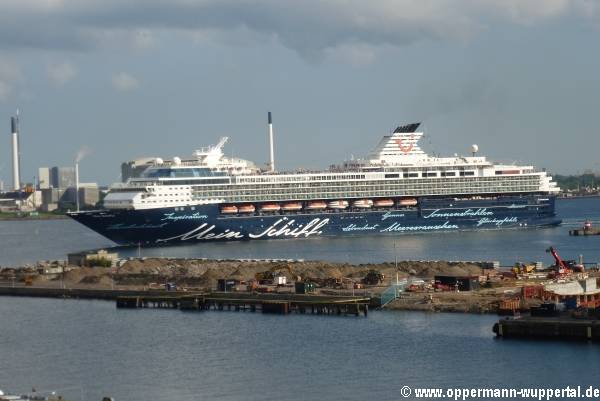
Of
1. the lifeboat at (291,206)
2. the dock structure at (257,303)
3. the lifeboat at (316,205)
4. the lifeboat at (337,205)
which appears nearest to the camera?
the dock structure at (257,303)

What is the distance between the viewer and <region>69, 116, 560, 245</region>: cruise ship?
3110 inches

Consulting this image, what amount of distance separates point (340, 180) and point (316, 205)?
2.79 meters

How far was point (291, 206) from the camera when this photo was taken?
8488 centimetres

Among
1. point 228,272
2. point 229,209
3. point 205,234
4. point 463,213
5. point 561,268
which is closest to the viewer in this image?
point 561,268

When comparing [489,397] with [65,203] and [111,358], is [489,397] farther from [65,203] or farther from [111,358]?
[65,203]

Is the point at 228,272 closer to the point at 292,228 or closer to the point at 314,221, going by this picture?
the point at 292,228

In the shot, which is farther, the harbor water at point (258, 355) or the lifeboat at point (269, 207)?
the lifeboat at point (269, 207)

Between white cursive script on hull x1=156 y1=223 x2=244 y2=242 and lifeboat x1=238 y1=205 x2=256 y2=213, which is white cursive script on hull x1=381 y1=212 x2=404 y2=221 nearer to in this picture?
lifeboat x1=238 y1=205 x2=256 y2=213

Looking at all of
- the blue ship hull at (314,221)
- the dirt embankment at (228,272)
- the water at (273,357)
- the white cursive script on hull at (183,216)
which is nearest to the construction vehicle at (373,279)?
the dirt embankment at (228,272)

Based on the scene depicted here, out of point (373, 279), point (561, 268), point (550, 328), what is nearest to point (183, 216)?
point (373, 279)

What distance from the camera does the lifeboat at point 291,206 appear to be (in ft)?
278

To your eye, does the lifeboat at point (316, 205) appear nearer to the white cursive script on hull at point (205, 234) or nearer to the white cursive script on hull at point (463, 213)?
the white cursive script on hull at point (205, 234)

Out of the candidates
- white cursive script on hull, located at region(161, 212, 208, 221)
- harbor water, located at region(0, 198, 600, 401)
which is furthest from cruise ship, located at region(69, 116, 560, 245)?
harbor water, located at region(0, 198, 600, 401)

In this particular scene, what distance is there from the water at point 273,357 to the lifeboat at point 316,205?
4079cm
